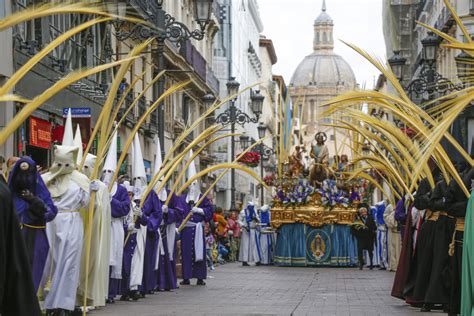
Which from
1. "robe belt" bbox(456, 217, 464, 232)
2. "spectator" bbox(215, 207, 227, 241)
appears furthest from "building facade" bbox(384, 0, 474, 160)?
"robe belt" bbox(456, 217, 464, 232)

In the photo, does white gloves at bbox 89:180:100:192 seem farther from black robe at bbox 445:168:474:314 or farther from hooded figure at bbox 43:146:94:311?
black robe at bbox 445:168:474:314

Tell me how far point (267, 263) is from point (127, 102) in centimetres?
630

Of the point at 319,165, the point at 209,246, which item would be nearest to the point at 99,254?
the point at 209,246

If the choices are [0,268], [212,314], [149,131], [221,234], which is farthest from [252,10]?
[0,268]

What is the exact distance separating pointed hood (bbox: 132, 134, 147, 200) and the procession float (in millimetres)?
14687

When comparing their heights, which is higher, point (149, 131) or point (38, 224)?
point (149, 131)

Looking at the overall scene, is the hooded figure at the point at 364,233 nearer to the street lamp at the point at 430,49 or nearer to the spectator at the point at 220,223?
the spectator at the point at 220,223

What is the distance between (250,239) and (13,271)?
29.8m

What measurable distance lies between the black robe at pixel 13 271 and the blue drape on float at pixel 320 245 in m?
Result: 27.6

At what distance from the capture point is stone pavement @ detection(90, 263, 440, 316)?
56.7 ft

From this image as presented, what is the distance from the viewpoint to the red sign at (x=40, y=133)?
26.9m

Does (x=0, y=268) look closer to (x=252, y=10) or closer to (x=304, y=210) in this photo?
(x=304, y=210)

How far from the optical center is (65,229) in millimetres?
15211

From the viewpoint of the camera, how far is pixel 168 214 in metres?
22.7
